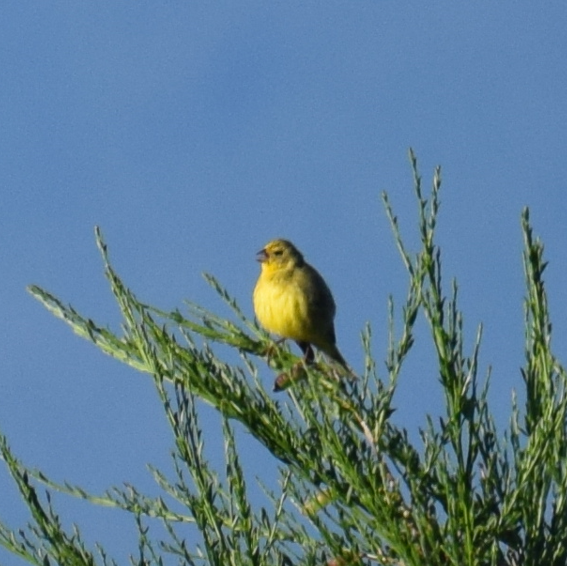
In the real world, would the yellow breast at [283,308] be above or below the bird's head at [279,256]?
below

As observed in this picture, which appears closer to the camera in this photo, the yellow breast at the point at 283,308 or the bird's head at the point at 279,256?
the yellow breast at the point at 283,308

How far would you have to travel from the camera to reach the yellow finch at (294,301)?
327 inches

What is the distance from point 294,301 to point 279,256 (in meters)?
0.76

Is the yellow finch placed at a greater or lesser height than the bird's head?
lesser

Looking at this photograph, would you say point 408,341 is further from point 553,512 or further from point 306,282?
point 306,282

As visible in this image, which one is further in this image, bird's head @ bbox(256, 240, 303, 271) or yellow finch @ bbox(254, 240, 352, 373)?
bird's head @ bbox(256, 240, 303, 271)

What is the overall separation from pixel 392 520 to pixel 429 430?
0.32 metres

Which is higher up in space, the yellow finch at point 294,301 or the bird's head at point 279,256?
the bird's head at point 279,256

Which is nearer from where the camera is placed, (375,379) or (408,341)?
(408,341)

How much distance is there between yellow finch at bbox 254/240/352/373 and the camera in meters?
8.30

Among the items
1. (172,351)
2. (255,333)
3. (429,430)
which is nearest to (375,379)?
(429,430)

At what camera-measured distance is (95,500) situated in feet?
12.1

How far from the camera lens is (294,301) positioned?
8469 millimetres

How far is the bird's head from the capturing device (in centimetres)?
909
